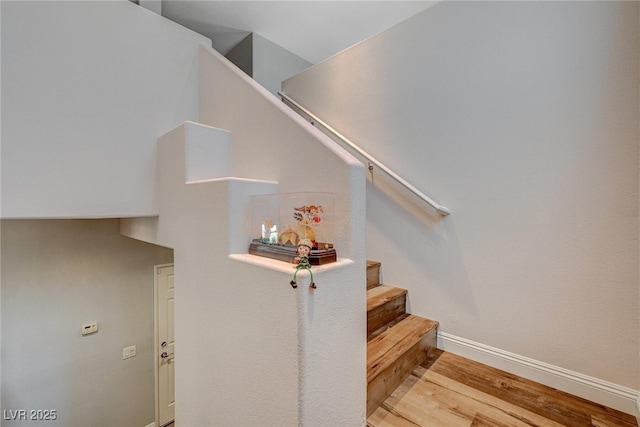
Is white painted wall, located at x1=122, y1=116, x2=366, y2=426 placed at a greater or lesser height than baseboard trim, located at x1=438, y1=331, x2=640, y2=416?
greater

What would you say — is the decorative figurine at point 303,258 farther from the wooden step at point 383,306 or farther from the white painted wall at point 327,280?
the wooden step at point 383,306

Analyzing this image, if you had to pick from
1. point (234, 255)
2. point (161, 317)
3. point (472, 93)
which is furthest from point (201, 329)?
point (161, 317)

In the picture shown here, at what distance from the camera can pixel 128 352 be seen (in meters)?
3.14

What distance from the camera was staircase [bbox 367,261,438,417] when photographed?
1416mm

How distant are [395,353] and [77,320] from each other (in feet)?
10.2

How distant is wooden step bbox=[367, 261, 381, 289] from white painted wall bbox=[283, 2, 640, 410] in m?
0.07

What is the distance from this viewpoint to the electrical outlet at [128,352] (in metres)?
3.11

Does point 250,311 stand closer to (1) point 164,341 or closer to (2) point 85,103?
(2) point 85,103

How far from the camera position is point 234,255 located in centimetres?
129

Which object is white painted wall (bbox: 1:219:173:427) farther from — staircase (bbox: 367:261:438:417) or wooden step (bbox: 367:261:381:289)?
staircase (bbox: 367:261:438:417)

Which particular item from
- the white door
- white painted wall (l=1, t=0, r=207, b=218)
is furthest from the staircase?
the white door

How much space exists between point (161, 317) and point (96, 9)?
3094mm

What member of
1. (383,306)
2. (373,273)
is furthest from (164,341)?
(383,306)

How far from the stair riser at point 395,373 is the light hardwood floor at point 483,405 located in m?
0.03
